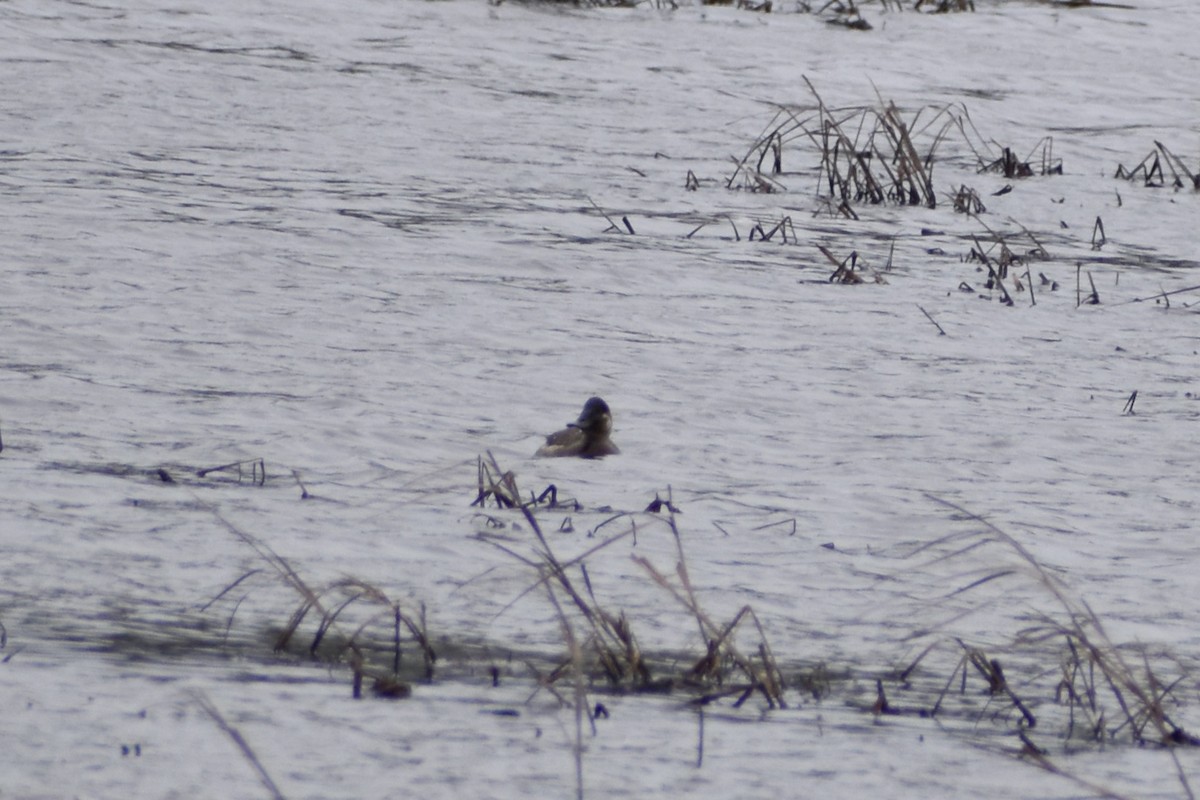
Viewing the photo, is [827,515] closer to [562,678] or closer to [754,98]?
[562,678]

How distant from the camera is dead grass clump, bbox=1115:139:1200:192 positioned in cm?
809

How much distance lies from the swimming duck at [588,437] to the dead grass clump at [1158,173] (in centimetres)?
476

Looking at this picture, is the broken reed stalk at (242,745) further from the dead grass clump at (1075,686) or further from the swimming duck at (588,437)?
the swimming duck at (588,437)

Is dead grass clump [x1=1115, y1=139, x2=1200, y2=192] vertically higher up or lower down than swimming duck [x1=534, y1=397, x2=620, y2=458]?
higher up

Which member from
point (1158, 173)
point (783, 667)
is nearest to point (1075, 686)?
point (783, 667)

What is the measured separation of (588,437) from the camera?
398cm

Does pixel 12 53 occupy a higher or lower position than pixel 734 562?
higher

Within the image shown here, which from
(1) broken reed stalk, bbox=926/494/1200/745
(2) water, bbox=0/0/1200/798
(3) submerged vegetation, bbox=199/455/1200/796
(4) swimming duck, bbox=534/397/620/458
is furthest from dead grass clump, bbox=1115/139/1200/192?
(1) broken reed stalk, bbox=926/494/1200/745

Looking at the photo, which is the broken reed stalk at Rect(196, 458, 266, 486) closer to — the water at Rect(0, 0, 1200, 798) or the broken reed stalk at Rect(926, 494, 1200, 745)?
the water at Rect(0, 0, 1200, 798)

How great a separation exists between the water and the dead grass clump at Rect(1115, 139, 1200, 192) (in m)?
0.08

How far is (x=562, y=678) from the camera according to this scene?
270 cm

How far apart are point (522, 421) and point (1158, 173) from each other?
17.3 feet

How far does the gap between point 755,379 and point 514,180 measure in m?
2.75

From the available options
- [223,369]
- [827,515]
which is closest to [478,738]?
[827,515]
